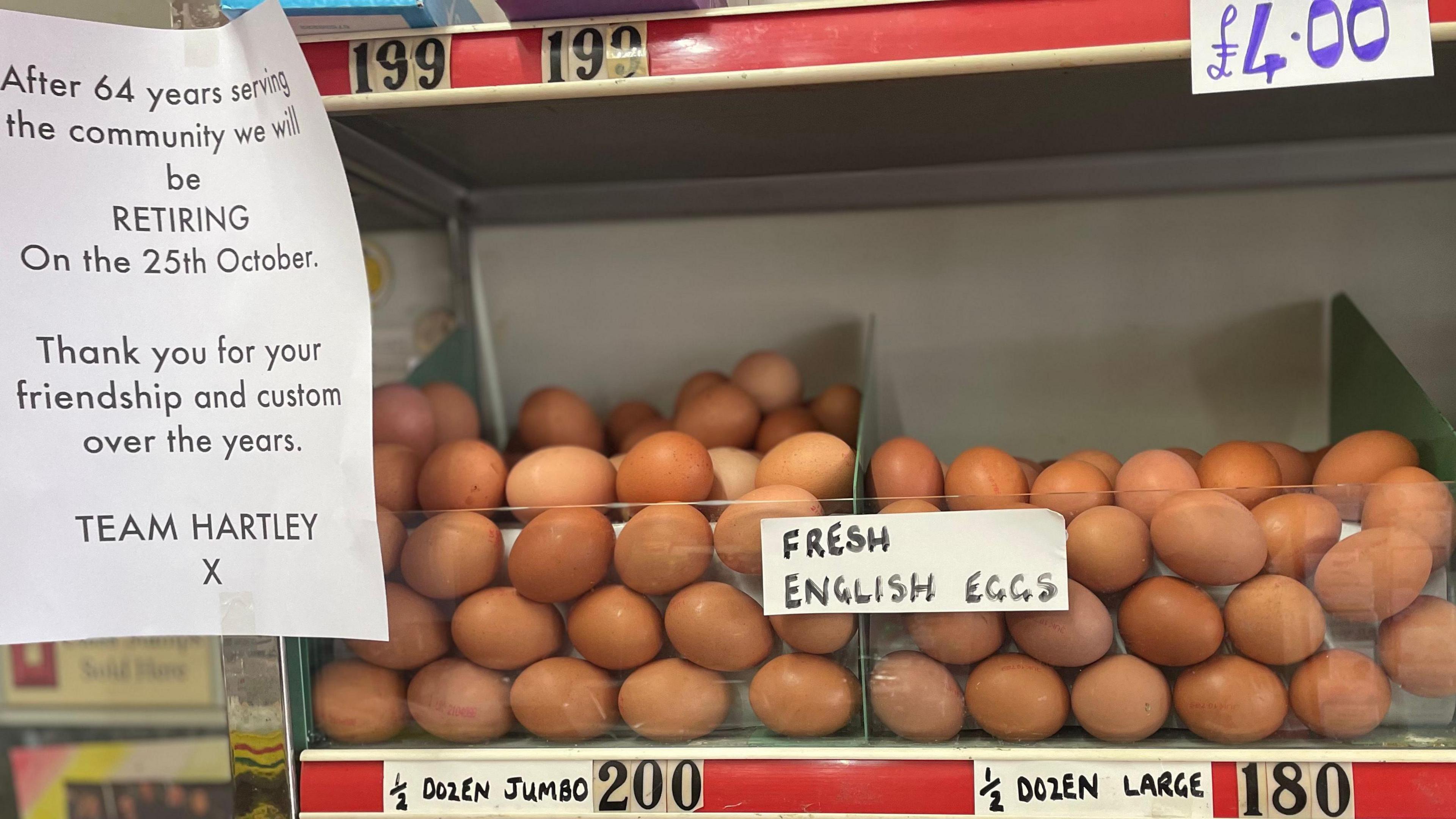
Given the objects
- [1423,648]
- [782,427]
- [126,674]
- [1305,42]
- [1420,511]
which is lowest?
[126,674]

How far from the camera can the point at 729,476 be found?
100cm

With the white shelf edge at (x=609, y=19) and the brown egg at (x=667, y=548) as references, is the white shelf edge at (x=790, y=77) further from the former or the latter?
the brown egg at (x=667, y=548)

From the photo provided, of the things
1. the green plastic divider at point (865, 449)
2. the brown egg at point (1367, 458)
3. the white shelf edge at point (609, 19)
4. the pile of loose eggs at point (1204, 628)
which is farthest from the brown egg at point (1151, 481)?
the white shelf edge at point (609, 19)

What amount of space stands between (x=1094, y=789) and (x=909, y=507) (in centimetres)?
28

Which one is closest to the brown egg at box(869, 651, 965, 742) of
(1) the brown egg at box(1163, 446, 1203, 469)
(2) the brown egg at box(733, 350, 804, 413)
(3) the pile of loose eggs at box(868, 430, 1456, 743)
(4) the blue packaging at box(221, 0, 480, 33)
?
(3) the pile of loose eggs at box(868, 430, 1456, 743)

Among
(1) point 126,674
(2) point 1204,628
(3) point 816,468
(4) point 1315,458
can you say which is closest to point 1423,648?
(2) point 1204,628

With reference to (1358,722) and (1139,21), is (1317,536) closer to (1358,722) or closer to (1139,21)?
(1358,722)

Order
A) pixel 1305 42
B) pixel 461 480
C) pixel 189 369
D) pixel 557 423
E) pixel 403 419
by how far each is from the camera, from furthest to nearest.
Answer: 1. pixel 557 423
2. pixel 403 419
3. pixel 461 480
4. pixel 189 369
5. pixel 1305 42

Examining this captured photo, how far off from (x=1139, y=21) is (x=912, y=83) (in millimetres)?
187

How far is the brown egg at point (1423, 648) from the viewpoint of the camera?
2.56ft

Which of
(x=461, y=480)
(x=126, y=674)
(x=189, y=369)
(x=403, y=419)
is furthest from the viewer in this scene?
(x=126, y=674)

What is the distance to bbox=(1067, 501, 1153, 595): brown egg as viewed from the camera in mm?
802

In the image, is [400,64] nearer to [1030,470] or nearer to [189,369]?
[189,369]

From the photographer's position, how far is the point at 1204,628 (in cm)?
79
